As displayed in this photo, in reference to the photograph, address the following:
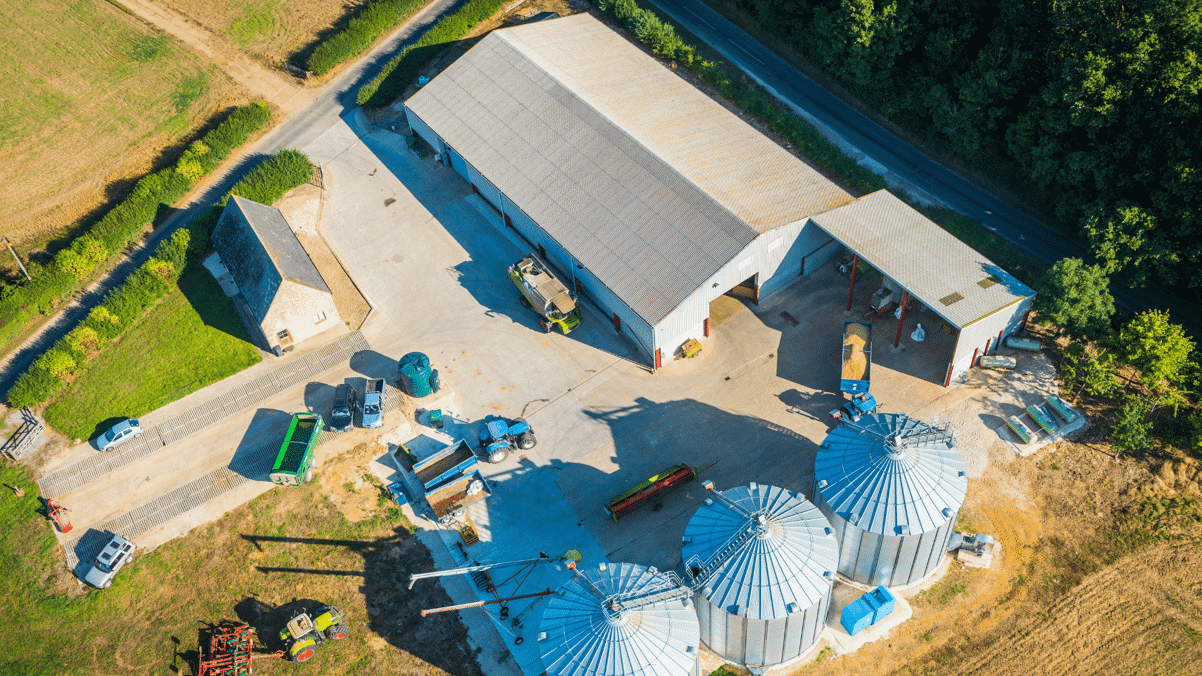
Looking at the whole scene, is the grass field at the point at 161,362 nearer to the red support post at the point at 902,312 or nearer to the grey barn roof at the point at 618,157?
the grey barn roof at the point at 618,157

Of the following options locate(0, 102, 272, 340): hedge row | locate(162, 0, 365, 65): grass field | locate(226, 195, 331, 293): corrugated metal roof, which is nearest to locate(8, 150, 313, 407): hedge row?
locate(0, 102, 272, 340): hedge row

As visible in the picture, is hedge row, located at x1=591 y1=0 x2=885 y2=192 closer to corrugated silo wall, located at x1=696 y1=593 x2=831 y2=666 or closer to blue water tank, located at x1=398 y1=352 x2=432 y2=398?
blue water tank, located at x1=398 y1=352 x2=432 y2=398

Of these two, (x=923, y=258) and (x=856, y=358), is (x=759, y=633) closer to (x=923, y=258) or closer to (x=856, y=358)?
(x=856, y=358)

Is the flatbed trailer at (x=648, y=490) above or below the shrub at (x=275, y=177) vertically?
below

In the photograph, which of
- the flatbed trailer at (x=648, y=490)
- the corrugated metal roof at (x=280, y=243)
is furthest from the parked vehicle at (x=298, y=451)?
the flatbed trailer at (x=648, y=490)

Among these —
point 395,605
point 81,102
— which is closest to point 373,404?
point 395,605

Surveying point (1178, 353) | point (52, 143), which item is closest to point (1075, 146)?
point (1178, 353)
